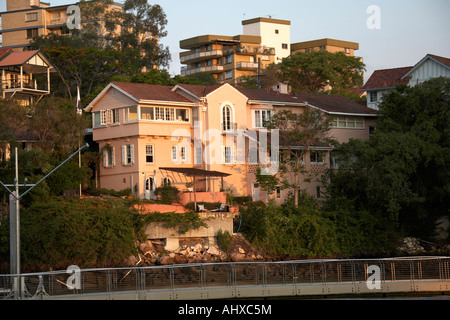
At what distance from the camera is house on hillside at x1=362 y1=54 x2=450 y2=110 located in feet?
227

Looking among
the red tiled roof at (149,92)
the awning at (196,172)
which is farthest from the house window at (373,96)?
the awning at (196,172)

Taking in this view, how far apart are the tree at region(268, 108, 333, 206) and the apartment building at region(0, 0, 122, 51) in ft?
171

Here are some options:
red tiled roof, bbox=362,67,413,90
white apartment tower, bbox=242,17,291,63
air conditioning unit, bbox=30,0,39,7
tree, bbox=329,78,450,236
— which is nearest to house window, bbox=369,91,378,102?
red tiled roof, bbox=362,67,413,90

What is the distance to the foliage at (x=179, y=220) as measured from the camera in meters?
47.9

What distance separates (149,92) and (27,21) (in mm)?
53360

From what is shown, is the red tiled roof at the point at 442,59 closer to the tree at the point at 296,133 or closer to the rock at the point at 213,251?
the tree at the point at 296,133

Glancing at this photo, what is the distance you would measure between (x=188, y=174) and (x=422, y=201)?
18.0 metres

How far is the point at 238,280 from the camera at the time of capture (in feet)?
114

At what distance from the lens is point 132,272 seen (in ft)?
109
